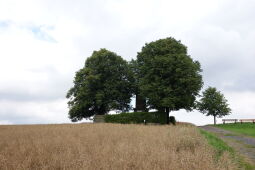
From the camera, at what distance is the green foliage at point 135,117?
42312 millimetres

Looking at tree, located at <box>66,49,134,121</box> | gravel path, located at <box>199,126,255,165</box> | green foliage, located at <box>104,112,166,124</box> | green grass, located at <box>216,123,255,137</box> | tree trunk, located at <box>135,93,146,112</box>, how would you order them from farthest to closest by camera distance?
tree trunk, located at <box>135,93,146,112</box> < tree, located at <box>66,49,134,121</box> < green foliage, located at <box>104,112,166,124</box> < green grass, located at <box>216,123,255,137</box> < gravel path, located at <box>199,126,255,165</box>

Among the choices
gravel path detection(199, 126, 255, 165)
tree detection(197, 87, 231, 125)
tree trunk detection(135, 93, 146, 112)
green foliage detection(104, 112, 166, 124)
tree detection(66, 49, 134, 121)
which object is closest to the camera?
gravel path detection(199, 126, 255, 165)

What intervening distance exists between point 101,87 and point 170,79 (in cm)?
1358

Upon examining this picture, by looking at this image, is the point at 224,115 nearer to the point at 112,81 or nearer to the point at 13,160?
the point at 112,81

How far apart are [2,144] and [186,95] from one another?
3154 centimetres

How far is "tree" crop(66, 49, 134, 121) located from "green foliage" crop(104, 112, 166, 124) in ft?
19.8

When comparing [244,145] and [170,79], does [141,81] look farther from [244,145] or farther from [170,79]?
[244,145]

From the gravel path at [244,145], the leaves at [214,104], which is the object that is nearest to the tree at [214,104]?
the leaves at [214,104]

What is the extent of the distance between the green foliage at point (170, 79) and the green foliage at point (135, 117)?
5.97 ft

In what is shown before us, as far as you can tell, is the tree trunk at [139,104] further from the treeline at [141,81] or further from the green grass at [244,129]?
the green grass at [244,129]

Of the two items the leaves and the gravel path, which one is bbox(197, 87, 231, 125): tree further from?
the gravel path

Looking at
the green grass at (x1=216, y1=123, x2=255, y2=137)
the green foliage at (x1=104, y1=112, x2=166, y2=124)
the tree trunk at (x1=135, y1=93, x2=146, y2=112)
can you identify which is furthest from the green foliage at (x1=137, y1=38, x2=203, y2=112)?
the green grass at (x1=216, y1=123, x2=255, y2=137)

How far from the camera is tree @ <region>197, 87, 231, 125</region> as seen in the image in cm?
6141

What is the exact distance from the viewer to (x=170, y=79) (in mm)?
43031
